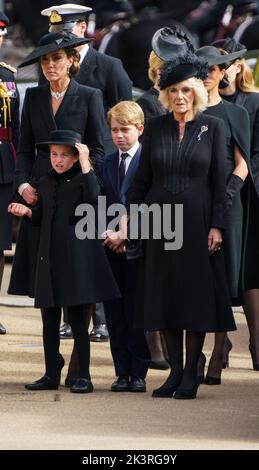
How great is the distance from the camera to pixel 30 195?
32.5 ft

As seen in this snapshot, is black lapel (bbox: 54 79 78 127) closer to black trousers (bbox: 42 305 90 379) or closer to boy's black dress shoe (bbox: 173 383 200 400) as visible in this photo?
black trousers (bbox: 42 305 90 379)

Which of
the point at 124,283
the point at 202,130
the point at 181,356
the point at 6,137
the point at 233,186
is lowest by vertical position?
the point at 181,356

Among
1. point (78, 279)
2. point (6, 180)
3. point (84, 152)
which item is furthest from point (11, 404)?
point (6, 180)

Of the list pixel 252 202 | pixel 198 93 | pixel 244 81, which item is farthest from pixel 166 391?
pixel 244 81

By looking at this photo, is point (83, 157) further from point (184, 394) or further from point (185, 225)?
point (184, 394)

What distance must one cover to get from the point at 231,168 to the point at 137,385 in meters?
1.30

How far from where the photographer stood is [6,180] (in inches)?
462

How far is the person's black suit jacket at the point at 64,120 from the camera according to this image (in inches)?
395

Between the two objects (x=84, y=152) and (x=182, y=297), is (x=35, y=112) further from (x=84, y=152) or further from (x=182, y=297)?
(x=182, y=297)

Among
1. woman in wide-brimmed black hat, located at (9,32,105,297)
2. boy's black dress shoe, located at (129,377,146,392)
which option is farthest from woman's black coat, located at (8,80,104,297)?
boy's black dress shoe, located at (129,377,146,392)

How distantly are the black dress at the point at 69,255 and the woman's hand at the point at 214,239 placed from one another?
54 centimetres

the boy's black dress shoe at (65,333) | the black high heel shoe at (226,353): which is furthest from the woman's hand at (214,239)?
the boy's black dress shoe at (65,333)

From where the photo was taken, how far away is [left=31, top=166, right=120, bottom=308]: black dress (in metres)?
9.69
